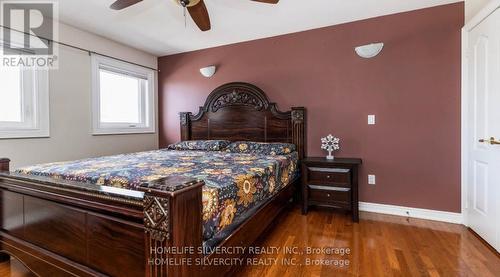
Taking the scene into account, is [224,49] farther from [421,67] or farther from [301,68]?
[421,67]

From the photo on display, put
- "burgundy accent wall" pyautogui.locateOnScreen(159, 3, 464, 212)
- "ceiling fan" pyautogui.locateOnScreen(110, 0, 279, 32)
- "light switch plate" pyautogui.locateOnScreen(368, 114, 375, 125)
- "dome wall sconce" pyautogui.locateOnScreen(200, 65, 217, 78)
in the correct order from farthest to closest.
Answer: "dome wall sconce" pyautogui.locateOnScreen(200, 65, 217, 78)
"light switch plate" pyautogui.locateOnScreen(368, 114, 375, 125)
"burgundy accent wall" pyautogui.locateOnScreen(159, 3, 464, 212)
"ceiling fan" pyautogui.locateOnScreen(110, 0, 279, 32)

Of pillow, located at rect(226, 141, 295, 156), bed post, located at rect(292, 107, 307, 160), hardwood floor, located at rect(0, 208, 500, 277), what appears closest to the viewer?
hardwood floor, located at rect(0, 208, 500, 277)

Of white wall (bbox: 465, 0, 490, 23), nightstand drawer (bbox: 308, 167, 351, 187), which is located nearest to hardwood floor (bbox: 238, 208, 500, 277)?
nightstand drawer (bbox: 308, 167, 351, 187)

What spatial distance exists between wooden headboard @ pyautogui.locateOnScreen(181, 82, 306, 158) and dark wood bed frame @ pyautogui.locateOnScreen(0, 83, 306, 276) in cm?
133

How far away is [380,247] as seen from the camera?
2053 mm

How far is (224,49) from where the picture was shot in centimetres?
380

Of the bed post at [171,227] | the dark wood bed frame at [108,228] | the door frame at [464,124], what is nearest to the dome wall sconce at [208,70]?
the dark wood bed frame at [108,228]

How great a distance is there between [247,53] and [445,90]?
2536 mm

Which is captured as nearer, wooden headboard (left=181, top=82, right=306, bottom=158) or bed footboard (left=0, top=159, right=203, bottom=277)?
bed footboard (left=0, top=159, right=203, bottom=277)

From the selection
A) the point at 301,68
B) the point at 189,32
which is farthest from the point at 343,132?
the point at 189,32

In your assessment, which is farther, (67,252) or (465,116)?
(465,116)

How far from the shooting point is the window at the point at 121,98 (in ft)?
11.1

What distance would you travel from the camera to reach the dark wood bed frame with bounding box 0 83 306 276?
3.37 ft
